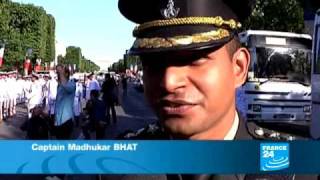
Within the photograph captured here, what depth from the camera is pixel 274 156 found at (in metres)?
1.42

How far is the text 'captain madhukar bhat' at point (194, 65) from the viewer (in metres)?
1.40

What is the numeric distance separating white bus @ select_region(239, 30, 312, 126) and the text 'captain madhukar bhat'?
1.39 m

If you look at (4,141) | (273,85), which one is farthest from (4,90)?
(4,141)

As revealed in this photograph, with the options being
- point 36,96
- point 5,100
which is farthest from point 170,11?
point 5,100

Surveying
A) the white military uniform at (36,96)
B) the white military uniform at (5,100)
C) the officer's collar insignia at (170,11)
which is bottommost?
the white military uniform at (5,100)

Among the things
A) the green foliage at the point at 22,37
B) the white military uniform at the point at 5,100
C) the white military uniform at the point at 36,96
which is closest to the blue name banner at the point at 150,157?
the green foliage at the point at 22,37

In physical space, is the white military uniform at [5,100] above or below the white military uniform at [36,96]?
below

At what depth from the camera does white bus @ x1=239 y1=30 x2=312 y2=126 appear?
11.2 feet

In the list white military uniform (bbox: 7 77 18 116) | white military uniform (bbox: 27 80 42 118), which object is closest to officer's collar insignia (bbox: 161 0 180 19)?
white military uniform (bbox: 27 80 42 118)

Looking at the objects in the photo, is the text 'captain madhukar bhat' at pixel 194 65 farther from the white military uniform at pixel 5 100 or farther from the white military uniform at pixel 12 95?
the white military uniform at pixel 12 95

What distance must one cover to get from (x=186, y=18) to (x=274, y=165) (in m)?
0.38

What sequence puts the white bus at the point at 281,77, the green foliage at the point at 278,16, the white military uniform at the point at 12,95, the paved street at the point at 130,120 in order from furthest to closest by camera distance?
the white military uniform at the point at 12,95, the white bus at the point at 281,77, the green foliage at the point at 278,16, the paved street at the point at 130,120

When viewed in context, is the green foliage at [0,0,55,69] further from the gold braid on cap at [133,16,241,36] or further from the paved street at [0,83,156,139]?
the gold braid on cap at [133,16,241,36]

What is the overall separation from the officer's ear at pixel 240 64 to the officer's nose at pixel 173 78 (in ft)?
0.43
